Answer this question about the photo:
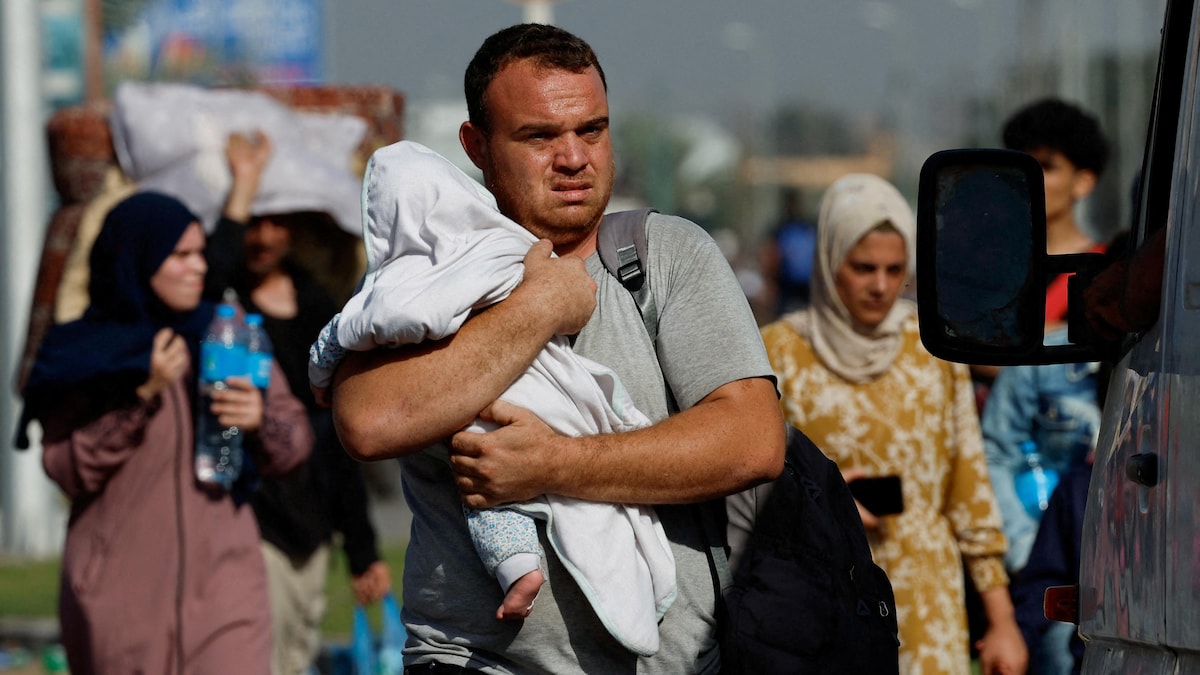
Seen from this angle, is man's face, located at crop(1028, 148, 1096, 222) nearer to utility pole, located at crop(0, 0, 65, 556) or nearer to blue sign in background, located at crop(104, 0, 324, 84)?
utility pole, located at crop(0, 0, 65, 556)

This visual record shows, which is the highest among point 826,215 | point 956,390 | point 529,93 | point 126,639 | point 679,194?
point 529,93

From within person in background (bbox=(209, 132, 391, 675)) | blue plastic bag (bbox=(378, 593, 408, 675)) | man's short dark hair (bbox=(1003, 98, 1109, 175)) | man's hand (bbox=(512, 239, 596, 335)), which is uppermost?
man's hand (bbox=(512, 239, 596, 335))

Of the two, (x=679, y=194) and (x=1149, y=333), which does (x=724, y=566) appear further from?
(x=679, y=194)

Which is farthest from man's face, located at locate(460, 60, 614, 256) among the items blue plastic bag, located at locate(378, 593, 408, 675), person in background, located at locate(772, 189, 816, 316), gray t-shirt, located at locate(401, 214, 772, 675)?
person in background, located at locate(772, 189, 816, 316)

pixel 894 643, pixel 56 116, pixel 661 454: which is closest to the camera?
pixel 661 454

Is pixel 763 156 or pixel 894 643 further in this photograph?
pixel 763 156

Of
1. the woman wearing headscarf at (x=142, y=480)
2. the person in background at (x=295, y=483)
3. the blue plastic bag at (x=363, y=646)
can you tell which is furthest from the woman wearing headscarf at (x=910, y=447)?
the blue plastic bag at (x=363, y=646)

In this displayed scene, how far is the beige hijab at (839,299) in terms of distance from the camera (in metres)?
5.14

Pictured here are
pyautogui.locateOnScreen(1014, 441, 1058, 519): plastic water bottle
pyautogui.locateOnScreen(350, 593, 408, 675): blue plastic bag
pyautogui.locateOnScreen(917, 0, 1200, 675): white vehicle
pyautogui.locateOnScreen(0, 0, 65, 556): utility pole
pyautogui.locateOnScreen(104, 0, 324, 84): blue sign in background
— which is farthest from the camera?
pyautogui.locateOnScreen(104, 0, 324, 84): blue sign in background

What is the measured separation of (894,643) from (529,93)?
1188mm

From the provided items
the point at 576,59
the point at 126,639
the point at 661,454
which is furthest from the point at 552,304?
the point at 126,639

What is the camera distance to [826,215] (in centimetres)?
554

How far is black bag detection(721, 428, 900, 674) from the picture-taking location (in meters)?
3.15

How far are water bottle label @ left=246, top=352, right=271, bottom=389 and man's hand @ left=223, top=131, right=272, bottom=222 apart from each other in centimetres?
155
